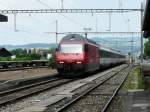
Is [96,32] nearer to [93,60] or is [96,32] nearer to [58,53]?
[93,60]

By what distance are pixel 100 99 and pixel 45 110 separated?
15.9ft

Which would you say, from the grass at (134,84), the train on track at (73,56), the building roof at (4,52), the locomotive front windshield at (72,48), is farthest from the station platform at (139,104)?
the building roof at (4,52)

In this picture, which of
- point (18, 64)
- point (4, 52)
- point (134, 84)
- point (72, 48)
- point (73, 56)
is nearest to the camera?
point (134, 84)

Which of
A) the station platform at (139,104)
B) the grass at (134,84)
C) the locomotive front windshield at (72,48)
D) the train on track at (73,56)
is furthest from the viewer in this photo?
the locomotive front windshield at (72,48)

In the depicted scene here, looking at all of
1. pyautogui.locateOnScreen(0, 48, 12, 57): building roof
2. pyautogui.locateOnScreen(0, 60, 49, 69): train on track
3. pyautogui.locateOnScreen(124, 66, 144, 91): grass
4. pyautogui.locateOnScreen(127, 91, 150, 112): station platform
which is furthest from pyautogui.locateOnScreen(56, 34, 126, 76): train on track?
pyautogui.locateOnScreen(0, 48, 12, 57): building roof

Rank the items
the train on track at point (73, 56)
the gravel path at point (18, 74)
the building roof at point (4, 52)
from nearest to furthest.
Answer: the gravel path at point (18, 74)
the train on track at point (73, 56)
the building roof at point (4, 52)

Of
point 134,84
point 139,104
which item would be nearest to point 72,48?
point 134,84

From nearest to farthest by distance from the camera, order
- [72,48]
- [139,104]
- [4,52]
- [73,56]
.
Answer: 1. [139,104]
2. [73,56]
3. [72,48]
4. [4,52]

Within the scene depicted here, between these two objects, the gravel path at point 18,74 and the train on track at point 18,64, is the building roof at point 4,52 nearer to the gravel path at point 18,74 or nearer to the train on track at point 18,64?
the train on track at point 18,64

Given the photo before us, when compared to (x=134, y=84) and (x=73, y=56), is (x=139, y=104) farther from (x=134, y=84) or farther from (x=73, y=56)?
(x=73, y=56)

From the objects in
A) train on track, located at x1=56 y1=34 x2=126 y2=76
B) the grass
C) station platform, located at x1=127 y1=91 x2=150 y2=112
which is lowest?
the grass

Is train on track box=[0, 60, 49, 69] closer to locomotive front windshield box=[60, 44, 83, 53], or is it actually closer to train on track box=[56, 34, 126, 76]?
train on track box=[56, 34, 126, 76]

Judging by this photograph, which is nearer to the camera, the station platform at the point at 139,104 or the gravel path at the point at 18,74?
the station platform at the point at 139,104

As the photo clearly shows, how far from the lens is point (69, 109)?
50.2 ft
